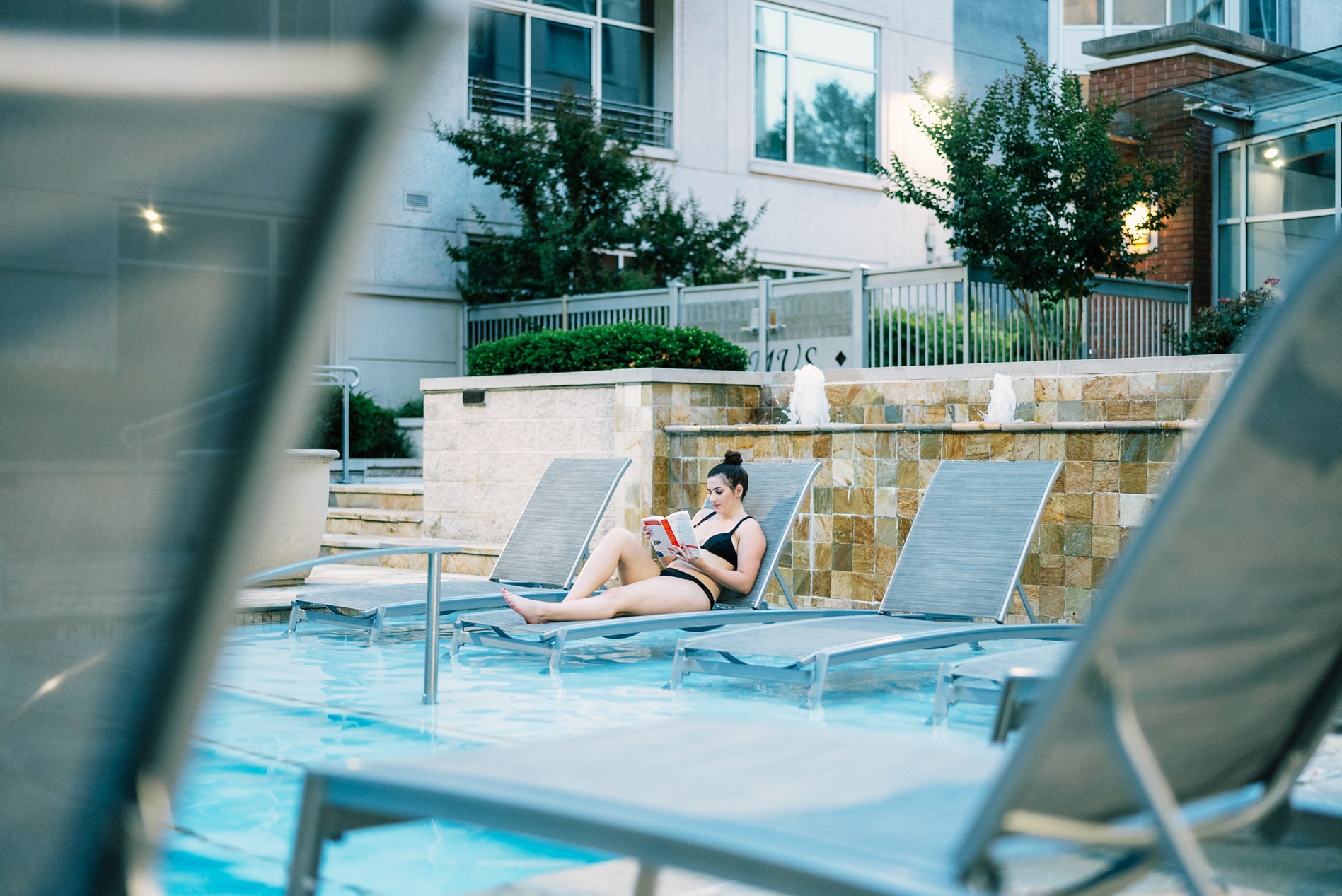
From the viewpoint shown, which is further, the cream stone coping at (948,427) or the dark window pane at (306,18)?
the cream stone coping at (948,427)

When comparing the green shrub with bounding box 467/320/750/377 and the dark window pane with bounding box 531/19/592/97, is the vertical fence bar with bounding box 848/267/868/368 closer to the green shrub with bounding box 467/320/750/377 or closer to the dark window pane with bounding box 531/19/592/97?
the green shrub with bounding box 467/320/750/377

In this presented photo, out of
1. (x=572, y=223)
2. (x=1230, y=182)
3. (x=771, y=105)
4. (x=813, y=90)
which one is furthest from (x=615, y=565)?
(x=813, y=90)

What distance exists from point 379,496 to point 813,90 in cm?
1212

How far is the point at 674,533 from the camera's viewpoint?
718 cm

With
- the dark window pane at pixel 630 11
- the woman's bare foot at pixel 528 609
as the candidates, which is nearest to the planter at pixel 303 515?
the woman's bare foot at pixel 528 609

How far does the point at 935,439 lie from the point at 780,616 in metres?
2.11

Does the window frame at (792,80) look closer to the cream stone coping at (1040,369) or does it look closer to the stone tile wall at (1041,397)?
the cream stone coping at (1040,369)

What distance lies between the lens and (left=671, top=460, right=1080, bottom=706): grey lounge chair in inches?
218

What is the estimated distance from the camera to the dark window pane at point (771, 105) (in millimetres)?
21406

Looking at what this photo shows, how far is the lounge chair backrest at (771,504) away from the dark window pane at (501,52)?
42.3 ft

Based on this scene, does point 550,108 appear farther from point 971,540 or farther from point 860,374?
point 971,540

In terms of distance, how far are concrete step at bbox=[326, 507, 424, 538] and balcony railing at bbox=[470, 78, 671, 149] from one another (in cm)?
763

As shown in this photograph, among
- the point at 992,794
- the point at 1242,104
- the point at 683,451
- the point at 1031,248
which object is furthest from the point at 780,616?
the point at 1242,104

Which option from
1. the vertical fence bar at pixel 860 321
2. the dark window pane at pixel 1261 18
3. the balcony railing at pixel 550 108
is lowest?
the vertical fence bar at pixel 860 321
